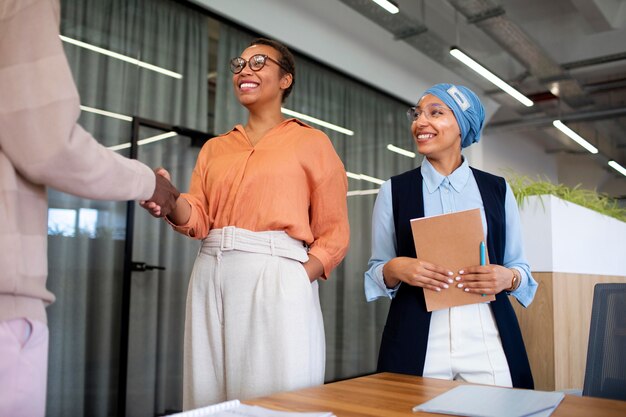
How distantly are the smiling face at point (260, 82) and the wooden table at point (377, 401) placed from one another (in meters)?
1.05

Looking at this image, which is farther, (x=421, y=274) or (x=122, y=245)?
(x=122, y=245)

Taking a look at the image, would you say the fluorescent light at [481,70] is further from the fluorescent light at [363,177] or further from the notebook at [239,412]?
the notebook at [239,412]

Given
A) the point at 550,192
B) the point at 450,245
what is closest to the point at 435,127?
the point at 450,245

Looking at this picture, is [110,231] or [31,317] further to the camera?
[110,231]

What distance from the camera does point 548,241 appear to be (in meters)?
3.19

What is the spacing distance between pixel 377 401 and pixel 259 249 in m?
0.76

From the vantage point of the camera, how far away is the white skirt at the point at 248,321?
5.62 feet

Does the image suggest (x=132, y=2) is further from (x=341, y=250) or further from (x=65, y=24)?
(x=341, y=250)

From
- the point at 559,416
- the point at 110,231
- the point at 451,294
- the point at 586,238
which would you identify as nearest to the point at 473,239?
the point at 451,294

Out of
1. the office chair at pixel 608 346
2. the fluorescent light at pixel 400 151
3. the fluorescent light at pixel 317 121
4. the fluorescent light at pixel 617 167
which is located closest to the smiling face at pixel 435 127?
the office chair at pixel 608 346

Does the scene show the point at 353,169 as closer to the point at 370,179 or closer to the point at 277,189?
the point at 370,179

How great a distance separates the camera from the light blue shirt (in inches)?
75.6

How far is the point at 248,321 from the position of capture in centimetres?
174

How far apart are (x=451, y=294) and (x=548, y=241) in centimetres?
168
